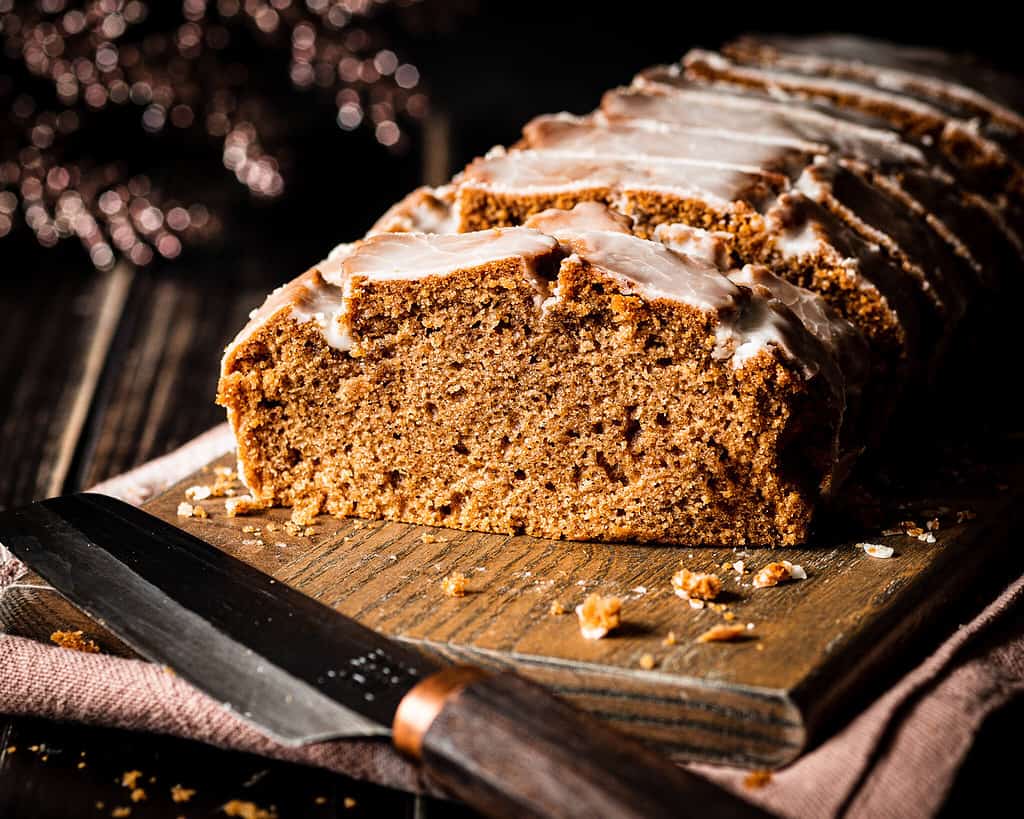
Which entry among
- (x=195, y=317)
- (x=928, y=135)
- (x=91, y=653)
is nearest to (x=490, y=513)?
(x=91, y=653)

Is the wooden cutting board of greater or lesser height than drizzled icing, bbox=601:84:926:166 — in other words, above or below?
below

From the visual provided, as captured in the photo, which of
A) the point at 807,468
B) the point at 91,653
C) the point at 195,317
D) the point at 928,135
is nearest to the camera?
the point at 91,653

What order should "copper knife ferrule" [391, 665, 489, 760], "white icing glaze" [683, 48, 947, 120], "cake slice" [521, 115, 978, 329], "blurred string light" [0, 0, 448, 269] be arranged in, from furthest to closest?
"blurred string light" [0, 0, 448, 269] → "white icing glaze" [683, 48, 947, 120] → "cake slice" [521, 115, 978, 329] → "copper knife ferrule" [391, 665, 489, 760]

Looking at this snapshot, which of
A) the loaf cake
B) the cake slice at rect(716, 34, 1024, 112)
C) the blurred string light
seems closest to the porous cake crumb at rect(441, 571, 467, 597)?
the loaf cake

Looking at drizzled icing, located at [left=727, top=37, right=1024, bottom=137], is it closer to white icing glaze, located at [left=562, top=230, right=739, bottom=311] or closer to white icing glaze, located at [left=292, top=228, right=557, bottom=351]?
white icing glaze, located at [left=562, top=230, right=739, bottom=311]

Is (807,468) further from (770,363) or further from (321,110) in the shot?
(321,110)

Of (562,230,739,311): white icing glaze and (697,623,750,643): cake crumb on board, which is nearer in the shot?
(697,623,750,643): cake crumb on board

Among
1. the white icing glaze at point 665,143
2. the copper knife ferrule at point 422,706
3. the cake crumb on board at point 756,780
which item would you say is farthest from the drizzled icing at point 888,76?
the copper knife ferrule at point 422,706
